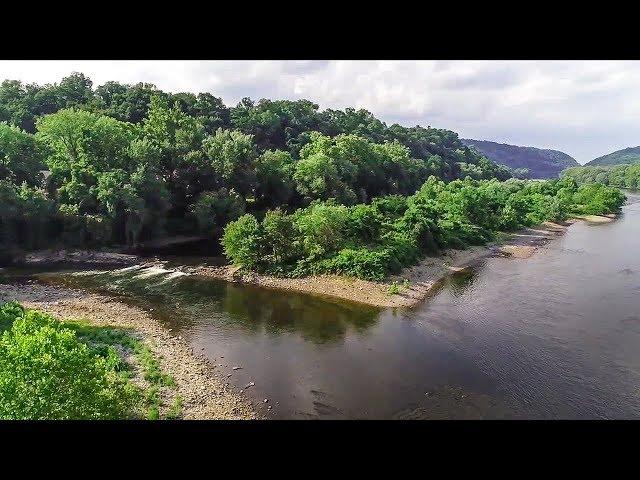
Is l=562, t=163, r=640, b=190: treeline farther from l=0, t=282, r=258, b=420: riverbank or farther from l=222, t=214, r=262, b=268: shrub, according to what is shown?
l=0, t=282, r=258, b=420: riverbank

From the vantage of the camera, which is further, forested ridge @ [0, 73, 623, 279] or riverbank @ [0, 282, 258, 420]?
forested ridge @ [0, 73, 623, 279]

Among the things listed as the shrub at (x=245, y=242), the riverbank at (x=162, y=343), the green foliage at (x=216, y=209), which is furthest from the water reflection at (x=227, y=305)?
the green foliage at (x=216, y=209)

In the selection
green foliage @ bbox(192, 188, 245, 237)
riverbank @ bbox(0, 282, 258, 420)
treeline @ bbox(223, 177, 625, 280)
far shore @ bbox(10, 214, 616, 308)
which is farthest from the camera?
green foliage @ bbox(192, 188, 245, 237)

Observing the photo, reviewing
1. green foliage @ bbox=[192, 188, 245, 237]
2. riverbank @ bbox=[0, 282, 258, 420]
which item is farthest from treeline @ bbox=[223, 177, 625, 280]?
riverbank @ bbox=[0, 282, 258, 420]

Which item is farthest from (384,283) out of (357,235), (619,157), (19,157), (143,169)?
(619,157)
